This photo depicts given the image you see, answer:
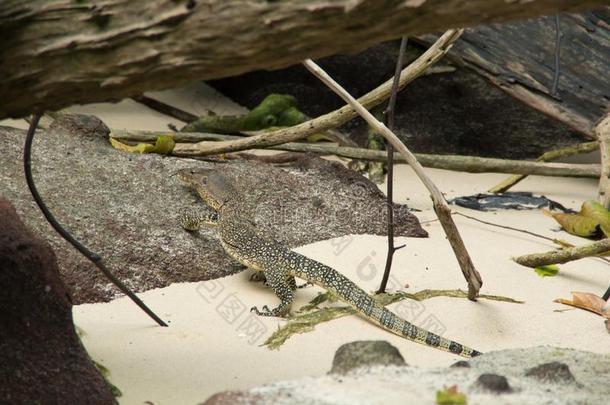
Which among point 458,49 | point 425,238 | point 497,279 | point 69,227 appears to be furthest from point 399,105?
point 69,227

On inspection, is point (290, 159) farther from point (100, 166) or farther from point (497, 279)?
point (497, 279)

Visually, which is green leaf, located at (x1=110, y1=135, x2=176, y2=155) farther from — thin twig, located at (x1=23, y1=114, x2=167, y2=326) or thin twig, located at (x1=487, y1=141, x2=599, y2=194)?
thin twig, located at (x1=487, y1=141, x2=599, y2=194)

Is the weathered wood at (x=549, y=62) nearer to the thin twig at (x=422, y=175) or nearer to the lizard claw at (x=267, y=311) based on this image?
the thin twig at (x=422, y=175)

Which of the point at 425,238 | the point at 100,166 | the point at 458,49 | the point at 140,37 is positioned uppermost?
the point at 140,37

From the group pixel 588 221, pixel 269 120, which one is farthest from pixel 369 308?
pixel 269 120

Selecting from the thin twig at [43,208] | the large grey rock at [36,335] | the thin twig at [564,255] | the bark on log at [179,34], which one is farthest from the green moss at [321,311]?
the bark on log at [179,34]
